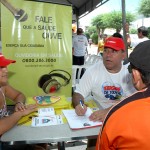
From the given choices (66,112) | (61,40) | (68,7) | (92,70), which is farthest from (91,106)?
(68,7)

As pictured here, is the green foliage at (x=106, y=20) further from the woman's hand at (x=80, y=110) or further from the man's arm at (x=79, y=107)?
the woman's hand at (x=80, y=110)

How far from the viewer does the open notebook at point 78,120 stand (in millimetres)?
1585

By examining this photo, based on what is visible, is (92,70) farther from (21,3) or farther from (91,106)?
(21,3)

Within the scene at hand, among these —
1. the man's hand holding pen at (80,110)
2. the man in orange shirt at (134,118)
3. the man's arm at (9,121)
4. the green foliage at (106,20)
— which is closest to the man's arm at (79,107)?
the man's hand holding pen at (80,110)

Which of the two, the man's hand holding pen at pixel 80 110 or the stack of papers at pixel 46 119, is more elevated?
the man's hand holding pen at pixel 80 110

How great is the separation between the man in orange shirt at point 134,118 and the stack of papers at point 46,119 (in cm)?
75

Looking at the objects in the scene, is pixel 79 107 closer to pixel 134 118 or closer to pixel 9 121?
pixel 9 121

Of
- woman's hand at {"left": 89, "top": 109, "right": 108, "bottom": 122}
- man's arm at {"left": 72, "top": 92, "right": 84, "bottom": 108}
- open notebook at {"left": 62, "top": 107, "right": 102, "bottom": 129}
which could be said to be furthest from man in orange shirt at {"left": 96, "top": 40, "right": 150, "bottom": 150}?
man's arm at {"left": 72, "top": 92, "right": 84, "bottom": 108}

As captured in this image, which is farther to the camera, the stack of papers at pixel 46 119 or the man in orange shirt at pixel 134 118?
the stack of papers at pixel 46 119

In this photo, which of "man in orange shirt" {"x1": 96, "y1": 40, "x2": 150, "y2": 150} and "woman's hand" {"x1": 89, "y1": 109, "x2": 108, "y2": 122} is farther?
"woman's hand" {"x1": 89, "y1": 109, "x2": 108, "y2": 122}

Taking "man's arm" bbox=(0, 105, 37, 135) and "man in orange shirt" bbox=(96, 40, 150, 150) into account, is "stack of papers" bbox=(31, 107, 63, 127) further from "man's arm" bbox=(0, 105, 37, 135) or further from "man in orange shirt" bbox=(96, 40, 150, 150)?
"man in orange shirt" bbox=(96, 40, 150, 150)

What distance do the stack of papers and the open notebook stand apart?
75mm

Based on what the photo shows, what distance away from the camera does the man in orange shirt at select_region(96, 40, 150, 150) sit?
30.3 inches

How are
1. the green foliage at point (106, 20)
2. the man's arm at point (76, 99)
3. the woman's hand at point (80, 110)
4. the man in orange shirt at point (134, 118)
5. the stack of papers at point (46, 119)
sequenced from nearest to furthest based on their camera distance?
the man in orange shirt at point (134, 118) → the stack of papers at point (46, 119) → the woman's hand at point (80, 110) → the man's arm at point (76, 99) → the green foliage at point (106, 20)
